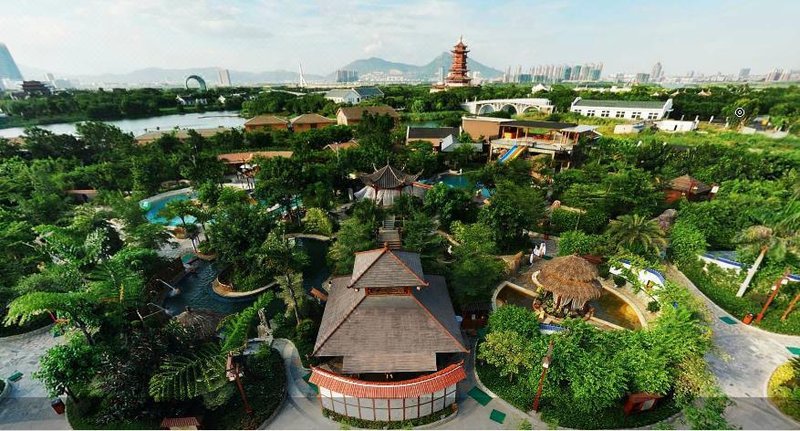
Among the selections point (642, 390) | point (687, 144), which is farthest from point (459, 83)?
point (642, 390)

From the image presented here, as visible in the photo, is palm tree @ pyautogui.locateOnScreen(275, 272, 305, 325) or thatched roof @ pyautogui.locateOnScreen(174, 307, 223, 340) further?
palm tree @ pyautogui.locateOnScreen(275, 272, 305, 325)

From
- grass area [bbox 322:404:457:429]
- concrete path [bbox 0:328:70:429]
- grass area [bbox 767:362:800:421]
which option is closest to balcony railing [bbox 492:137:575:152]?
grass area [bbox 767:362:800:421]

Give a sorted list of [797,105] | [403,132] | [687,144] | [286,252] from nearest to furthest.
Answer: [286,252] < [797,105] < [687,144] < [403,132]

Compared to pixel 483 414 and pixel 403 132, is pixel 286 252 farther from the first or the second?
pixel 403 132

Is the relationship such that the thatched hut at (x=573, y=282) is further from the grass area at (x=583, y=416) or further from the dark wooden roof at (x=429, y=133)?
the dark wooden roof at (x=429, y=133)

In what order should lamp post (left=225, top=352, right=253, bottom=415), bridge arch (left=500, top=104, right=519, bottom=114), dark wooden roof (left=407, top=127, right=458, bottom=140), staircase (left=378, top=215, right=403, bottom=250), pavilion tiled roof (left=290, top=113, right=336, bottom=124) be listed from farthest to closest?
bridge arch (left=500, top=104, right=519, bottom=114)
pavilion tiled roof (left=290, top=113, right=336, bottom=124)
dark wooden roof (left=407, top=127, right=458, bottom=140)
staircase (left=378, top=215, right=403, bottom=250)
lamp post (left=225, top=352, right=253, bottom=415)

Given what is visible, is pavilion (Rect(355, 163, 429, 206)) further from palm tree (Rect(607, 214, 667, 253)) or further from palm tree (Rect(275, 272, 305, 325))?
palm tree (Rect(607, 214, 667, 253))
